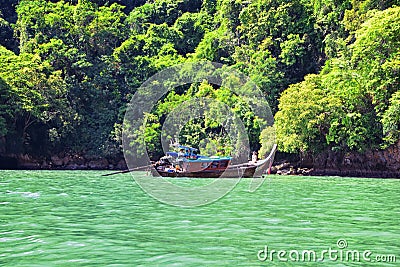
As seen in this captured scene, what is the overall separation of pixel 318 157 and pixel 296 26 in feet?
35.3

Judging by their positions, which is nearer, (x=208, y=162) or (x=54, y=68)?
(x=208, y=162)

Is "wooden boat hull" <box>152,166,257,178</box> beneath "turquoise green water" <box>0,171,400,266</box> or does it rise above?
above

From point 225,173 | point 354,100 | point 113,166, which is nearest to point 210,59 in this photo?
point 113,166

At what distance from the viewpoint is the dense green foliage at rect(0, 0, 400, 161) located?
104 ft

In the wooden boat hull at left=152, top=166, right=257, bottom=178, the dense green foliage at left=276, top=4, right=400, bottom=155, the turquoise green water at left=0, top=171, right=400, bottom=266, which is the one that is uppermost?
the dense green foliage at left=276, top=4, right=400, bottom=155

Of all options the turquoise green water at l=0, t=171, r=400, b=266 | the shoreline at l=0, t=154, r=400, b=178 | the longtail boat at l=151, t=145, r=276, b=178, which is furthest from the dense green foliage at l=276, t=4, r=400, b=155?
the turquoise green water at l=0, t=171, r=400, b=266

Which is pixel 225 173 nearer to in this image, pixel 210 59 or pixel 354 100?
pixel 354 100

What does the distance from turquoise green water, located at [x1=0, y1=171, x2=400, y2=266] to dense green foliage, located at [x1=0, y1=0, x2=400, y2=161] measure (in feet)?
54.6

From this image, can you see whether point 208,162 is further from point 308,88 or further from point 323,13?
point 323,13

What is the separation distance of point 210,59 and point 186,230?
35.3m

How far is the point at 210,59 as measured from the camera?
44.5 meters

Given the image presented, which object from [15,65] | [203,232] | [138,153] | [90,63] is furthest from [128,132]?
[203,232]

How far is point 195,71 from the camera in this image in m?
43.6

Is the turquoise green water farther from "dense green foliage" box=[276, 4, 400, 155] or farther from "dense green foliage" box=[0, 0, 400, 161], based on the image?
"dense green foliage" box=[0, 0, 400, 161]
